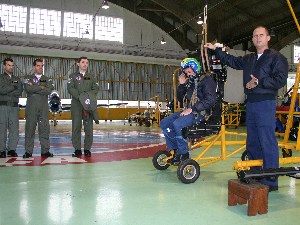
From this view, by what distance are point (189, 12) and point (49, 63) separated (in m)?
13.2

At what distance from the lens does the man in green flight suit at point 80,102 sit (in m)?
5.48

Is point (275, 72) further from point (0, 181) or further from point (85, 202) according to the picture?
point (0, 181)

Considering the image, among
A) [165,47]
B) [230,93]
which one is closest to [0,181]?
[230,93]

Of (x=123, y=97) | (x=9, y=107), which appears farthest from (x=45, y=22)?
(x=9, y=107)

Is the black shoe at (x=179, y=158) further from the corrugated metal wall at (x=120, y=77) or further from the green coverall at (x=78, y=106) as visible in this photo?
the corrugated metal wall at (x=120, y=77)

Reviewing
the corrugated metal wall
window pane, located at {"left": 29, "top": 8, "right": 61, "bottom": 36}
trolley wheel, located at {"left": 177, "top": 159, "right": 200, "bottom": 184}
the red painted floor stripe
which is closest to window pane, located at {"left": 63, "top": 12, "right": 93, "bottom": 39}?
window pane, located at {"left": 29, "top": 8, "right": 61, "bottom": 36}

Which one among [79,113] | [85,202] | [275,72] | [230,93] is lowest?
[85,202]

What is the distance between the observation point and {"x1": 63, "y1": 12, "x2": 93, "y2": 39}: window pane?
84.8 ft

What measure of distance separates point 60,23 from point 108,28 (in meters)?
4.40

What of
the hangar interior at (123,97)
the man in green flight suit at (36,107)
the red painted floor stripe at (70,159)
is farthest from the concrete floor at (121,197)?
the man in green flight suit at (36,107)

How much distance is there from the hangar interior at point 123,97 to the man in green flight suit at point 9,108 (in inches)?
20.3

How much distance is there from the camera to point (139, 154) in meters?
6.02

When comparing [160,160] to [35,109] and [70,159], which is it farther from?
[35,109]

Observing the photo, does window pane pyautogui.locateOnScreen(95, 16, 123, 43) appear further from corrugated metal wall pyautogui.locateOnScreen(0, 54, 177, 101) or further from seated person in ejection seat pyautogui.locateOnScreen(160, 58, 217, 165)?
seated person in ejection seat pyautogui.locateOnScreen(160, 58, 217, 165)
